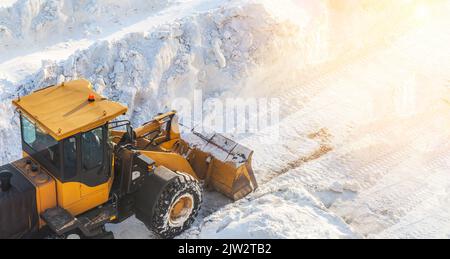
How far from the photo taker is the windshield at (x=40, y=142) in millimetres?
7250

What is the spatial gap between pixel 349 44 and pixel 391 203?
5858 mm

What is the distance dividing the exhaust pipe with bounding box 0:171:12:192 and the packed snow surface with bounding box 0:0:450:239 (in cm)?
208

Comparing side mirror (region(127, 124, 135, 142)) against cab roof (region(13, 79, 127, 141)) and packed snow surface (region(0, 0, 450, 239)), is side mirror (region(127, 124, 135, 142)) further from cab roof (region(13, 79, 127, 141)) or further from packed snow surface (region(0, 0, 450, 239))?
packed snow surface (region(0, 0, 450, 239))

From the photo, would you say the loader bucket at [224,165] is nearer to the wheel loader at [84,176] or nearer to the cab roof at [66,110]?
the wheel loader at [84,176]

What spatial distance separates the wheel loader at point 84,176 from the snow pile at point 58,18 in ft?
14.8

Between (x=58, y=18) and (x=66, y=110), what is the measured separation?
224 inches

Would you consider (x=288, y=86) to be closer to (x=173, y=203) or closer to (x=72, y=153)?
(x=173, y=203)

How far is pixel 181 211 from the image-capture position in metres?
8.65

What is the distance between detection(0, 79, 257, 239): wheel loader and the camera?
23.5ft

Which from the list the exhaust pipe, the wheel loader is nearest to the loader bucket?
the wheel loader

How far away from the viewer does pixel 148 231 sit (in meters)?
8.73

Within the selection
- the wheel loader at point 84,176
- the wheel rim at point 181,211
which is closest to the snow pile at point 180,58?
the wheel loader at point 84,176

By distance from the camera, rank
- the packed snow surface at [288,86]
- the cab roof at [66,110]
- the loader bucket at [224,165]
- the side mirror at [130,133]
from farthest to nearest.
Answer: the loader bucket at [224,165]
the packed snow surface at [288,86]
the side mirror at [130,133]
the cab roof at [66,110]

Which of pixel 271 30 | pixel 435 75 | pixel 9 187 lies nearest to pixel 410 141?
pixel 435 75
